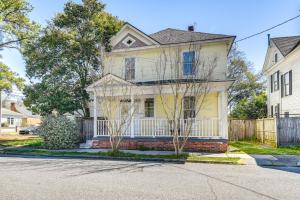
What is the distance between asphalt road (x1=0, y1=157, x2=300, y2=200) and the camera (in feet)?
22.4

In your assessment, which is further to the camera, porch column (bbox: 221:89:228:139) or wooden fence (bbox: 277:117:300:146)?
wooden fence (bbox: 277:117:300:146)

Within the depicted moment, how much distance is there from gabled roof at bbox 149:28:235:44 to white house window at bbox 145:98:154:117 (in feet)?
13.8

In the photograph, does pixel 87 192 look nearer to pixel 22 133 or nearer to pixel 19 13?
pixel 19 13

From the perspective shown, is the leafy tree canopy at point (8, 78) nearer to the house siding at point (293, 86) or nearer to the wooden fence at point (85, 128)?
the wooden fence at point (85, 128)

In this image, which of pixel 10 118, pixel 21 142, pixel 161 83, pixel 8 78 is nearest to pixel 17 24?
pixel 8 78

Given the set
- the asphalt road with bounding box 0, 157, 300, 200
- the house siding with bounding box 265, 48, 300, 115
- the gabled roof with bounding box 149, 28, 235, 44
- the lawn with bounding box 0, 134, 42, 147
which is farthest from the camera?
the house siding with bounding box 265, 48, 300, 115

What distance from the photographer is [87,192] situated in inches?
279

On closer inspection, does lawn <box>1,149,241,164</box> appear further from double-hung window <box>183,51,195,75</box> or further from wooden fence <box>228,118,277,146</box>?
wooden fence <box>228,118,277,146</box>

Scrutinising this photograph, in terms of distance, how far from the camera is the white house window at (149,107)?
19.9m

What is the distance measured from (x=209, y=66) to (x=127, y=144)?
722 cm

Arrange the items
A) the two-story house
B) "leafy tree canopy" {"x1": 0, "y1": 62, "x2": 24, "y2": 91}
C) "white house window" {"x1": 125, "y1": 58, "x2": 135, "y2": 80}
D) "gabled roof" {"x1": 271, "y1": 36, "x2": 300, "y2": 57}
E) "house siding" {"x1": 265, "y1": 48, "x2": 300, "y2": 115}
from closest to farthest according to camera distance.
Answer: the two-story house → "white house window" {"x1": 125, "y1": 58, "x2": 135, "y2": 80} → "house siding" {"x1": 265, "y1": 48, "x2": 300, "y2": 115} → "gabled roof" {"x1": 271, "y1": 36, "x2": 300, "y2": 57} → "leafy tree canopy" {"x1": 0, "y1": 62, "x2": 24, "y2": 91}

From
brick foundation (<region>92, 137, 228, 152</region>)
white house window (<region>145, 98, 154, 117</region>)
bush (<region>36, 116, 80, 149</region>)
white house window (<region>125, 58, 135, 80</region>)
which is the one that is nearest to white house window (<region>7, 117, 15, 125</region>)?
bush (<region>36, 116, 80, 149</region>)

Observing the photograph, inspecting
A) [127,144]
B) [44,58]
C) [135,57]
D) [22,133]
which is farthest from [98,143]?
[22,133]

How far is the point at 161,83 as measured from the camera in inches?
682
